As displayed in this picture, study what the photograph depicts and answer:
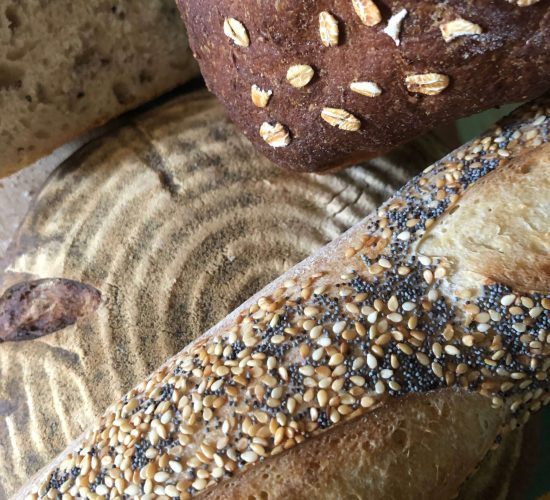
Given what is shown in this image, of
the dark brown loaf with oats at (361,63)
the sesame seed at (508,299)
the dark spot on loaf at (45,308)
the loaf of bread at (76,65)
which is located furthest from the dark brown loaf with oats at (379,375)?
the loaf of bread at (76,65)

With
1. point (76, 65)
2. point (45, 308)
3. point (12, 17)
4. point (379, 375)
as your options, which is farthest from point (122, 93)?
point (379, 375)

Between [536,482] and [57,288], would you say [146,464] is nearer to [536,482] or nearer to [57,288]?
[57,288]

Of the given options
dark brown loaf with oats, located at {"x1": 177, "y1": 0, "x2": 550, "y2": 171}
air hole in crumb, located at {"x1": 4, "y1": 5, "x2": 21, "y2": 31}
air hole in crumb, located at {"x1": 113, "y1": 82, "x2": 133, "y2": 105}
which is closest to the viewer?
dark brown loaf with oats, located at {"x1": 177, "y1": 0, "x2": 550, "y2": 171}

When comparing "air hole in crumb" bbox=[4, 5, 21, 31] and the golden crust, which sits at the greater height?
"air hole in crumb" bbox=[4, 5, 21, 31]

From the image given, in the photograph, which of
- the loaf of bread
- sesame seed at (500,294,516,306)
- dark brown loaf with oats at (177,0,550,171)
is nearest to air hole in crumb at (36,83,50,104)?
the loaf of bread

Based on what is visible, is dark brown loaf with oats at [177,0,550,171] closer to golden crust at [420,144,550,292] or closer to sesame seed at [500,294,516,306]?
golden crust at [420,144,550,292]

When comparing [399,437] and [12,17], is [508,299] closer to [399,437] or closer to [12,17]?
[399,437]

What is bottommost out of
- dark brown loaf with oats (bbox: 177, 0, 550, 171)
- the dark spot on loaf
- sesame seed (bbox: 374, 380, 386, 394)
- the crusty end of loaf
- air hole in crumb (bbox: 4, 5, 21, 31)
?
the crusty end of loaf

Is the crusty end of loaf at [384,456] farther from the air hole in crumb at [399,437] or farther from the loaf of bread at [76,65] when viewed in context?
the loaf of bread at [76,65]
